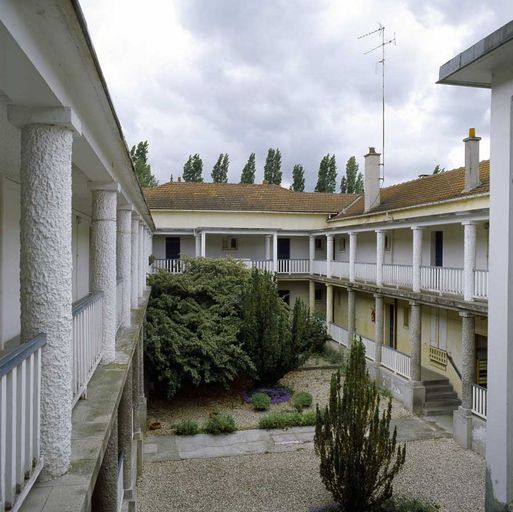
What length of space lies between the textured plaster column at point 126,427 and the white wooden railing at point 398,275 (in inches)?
459

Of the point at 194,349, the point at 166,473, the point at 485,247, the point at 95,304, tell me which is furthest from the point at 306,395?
the point at 95,304

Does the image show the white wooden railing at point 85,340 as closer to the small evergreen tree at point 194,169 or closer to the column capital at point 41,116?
the column capital at point 41,116

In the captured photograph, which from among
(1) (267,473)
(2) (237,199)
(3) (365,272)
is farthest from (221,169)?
(1) (267,473)

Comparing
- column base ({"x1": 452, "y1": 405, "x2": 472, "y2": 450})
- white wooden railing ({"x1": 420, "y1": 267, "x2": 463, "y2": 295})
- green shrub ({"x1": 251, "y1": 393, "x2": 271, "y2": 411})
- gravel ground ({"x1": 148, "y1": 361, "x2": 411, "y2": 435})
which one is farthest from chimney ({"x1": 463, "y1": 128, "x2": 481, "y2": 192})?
green shrub ({"x1": 251, "y1": 393, "x2": 271, "y2": 411})

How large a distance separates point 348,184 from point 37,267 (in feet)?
183

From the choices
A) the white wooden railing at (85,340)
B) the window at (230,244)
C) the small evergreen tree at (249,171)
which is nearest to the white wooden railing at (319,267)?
the window at (230,244)

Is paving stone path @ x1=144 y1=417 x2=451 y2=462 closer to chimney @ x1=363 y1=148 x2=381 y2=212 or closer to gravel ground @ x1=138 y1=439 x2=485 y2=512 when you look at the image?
gravel ground @ x1=138 y1=439 x2=485 y2=512

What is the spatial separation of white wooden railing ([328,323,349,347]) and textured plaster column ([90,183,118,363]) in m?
17.1

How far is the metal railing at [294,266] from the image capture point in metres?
25.8

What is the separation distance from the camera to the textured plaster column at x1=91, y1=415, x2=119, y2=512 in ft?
15.9

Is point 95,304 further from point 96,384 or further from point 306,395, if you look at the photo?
point 306,395

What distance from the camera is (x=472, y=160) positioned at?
52.5ft

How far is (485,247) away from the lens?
1456cm

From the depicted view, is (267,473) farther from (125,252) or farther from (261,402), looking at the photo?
(125,252)
